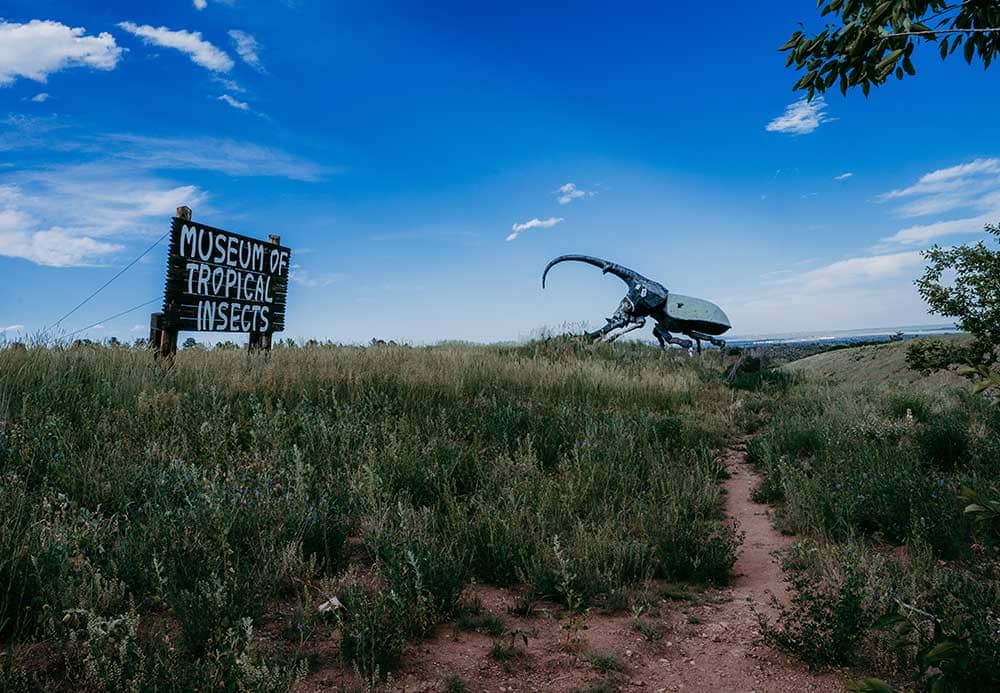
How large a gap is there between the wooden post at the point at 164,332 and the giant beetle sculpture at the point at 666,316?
40.3ft

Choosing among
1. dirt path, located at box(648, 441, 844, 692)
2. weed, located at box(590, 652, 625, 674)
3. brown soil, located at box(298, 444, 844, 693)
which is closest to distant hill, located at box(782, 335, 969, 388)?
dirt path, located at box(648, 441, 844, 692)

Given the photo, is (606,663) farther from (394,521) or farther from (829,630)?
(394,521)

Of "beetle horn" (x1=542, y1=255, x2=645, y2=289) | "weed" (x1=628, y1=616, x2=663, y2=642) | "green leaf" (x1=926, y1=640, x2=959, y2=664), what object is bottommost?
"weed" (x1=628, y1=616, x2=663, y2=642)

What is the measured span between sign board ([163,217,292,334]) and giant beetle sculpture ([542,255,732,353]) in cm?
1012

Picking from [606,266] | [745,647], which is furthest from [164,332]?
[606,266]

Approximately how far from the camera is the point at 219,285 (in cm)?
1118

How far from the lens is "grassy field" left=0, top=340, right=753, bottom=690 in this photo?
339cm

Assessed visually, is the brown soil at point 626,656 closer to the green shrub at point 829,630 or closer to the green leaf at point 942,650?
the green shrub at point 829,630

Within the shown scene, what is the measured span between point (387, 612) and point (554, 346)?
15.7 metres

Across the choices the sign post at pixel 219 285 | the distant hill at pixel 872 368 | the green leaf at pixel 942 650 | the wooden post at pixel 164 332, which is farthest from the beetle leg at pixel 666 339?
the green leaf at pixel 942 650

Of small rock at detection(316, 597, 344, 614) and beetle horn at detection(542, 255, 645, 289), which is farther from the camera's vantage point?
beetle horn at detection(542, 255, 645, 289)

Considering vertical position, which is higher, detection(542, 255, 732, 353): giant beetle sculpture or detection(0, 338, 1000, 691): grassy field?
detection(542, 255, 732, 353): giant beetle sculpture

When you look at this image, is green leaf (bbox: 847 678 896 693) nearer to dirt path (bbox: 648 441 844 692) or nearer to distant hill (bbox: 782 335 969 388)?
dirt path (bbox: 648 441 844 692)

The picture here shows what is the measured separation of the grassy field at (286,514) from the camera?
339cm
